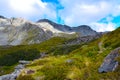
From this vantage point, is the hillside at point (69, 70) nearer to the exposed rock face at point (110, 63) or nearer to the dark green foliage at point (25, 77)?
the dark green foliage at point (25, 77)

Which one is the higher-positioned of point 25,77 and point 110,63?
point 110,63

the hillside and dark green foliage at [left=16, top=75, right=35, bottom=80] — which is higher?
the hillside

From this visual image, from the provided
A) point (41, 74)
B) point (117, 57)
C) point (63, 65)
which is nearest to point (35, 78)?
point (41, 74)

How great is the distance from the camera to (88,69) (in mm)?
26719

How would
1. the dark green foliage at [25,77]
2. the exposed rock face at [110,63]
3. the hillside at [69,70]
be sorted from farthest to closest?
the dark green foliage at [25,77] → the hillside at [69,70] → the exposed rock face at [110,63]

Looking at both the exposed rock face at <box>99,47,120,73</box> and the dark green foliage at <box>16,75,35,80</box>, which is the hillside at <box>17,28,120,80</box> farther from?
the exposed rock face at <box>99,47,120,73</box>

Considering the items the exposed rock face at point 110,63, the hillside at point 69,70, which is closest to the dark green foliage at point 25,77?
the hillside at point 69,70

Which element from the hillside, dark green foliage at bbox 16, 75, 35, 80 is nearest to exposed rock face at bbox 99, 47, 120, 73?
the hillside

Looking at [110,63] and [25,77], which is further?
[25,77]

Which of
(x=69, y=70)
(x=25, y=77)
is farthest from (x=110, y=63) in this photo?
(x=25, y=77)

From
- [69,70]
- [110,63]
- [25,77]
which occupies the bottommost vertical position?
[25,77]

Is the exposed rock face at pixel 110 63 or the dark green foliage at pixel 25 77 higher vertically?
the exposed rock face at pixel 110 63

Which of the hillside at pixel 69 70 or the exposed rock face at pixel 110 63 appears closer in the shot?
the exposed rock face at pixel 110 63

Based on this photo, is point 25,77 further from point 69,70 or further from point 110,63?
point 110,63
